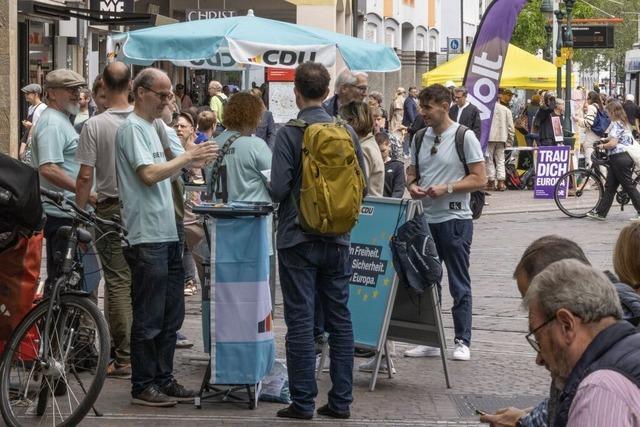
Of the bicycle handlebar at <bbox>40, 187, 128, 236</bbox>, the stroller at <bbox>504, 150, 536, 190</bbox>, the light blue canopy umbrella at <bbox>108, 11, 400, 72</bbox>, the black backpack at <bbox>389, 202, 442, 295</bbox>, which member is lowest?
the stroller at <bbox>504, 150, 536, 190</bbox>

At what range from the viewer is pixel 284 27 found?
16641mm

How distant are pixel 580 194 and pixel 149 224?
1605 cm

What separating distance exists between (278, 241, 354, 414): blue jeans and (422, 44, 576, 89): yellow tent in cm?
2606

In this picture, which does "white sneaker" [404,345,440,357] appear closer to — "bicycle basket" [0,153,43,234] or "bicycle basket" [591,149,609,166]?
"bicycle basket" [0,153,43,234]

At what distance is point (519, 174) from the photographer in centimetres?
2856

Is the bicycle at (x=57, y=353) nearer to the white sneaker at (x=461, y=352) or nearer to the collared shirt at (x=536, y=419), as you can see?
the collared shirt at (x=536, y=419)

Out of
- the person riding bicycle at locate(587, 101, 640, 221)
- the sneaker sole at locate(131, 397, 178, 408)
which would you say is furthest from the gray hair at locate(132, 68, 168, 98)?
the person riding bicycle at locate(587, 101, 640, 221)

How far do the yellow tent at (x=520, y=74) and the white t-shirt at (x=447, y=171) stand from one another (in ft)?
78.7

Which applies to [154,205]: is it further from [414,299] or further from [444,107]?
[444,107]

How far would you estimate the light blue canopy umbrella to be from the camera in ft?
51.8

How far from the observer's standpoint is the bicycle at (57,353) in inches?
279

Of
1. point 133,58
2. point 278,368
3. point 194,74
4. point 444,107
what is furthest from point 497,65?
point 194,74

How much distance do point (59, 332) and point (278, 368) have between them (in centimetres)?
175

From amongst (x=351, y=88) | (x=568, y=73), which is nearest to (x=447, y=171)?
(x=351, y=88)
